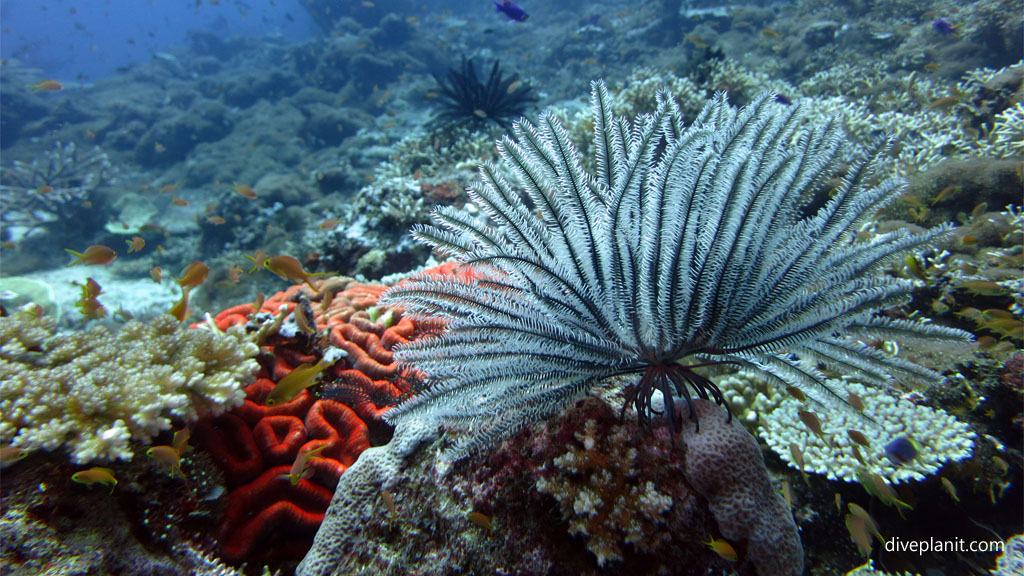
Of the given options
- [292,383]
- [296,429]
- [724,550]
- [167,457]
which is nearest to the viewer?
[724,550]

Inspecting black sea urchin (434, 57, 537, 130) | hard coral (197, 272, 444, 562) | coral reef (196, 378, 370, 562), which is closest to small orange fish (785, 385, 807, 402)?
hard coral (197, 272, 444, 562)

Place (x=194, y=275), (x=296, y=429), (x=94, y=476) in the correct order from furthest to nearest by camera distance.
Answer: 1. (x=194, y=275)
2. (x=296, y=429)
3. (x=94, y=476)

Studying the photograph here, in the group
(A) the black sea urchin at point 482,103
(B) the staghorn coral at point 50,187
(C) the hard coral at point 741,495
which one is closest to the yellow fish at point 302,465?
(C) the hard coral at point 741,495

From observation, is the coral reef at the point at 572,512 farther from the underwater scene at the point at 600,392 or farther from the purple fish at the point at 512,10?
the purple fish at the point at 512,10

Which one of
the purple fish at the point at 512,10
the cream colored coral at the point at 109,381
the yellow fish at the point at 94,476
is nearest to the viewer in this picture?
the yellow fish at the point at 94,476

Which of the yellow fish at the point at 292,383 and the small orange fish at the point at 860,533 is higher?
the yellow fish at the point at 292,383

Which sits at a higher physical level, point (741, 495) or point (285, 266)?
point (741, 495)

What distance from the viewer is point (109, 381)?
8.68ft

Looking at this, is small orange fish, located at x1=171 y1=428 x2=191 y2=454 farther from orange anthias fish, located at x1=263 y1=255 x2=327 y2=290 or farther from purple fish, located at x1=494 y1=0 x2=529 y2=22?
purple fish, located at x1=494 y1=0 x2=529 y2=22

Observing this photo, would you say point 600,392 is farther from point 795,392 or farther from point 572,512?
point 795,392

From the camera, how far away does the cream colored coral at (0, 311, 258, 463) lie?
2.35 metres

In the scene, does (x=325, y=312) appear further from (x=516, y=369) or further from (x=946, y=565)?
(x=946, y=565)

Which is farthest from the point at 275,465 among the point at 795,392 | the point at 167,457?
the point at 795,392

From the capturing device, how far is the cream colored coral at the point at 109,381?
2.35 metres
